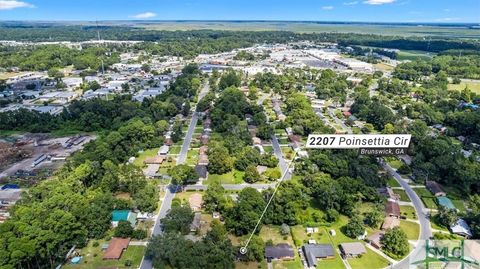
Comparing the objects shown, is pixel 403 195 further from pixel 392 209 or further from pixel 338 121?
pixel 338 121

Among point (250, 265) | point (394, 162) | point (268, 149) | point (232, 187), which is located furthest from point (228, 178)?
point (394, 162)

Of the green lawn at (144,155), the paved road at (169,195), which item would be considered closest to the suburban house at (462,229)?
the paved road at (169,195)

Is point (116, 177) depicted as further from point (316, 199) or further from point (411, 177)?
point (411, 177)

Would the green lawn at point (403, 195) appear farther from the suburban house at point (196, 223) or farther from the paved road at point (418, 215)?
the suburban house at point (196, 223)

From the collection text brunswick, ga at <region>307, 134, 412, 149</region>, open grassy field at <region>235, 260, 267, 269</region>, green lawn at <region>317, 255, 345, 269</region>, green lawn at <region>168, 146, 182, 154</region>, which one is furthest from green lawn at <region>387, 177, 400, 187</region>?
text brunswick, ga at <region>307, 134, 412, 149</region>

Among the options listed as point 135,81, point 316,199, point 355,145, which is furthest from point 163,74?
point 355,145

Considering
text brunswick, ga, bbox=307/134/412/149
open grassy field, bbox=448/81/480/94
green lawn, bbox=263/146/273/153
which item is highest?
text brunswick, ga, bbox=307/134/412/149

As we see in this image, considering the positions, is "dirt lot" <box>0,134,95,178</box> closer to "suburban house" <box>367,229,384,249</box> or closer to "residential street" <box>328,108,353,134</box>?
"suburban house" <box>367,229,384,249</box>

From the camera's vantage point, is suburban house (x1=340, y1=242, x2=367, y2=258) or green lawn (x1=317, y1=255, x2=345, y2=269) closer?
green lawn (x1=317, y1=255, x2=345, y2=269)
